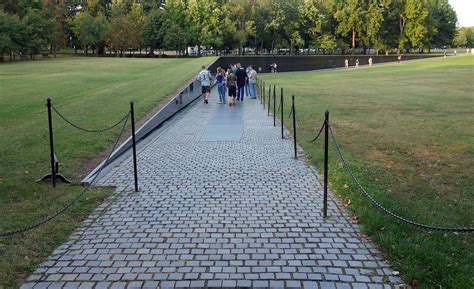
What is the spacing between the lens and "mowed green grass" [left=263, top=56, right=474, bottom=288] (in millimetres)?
4969

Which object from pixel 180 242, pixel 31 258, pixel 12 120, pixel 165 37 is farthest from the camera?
pixel 165 37

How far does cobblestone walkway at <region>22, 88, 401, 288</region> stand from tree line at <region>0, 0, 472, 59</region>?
69131 millimetres

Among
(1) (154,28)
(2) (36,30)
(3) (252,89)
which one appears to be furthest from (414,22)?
(3) (252,89)

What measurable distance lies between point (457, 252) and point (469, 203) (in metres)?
2.02

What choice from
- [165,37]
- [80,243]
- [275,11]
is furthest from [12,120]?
[275,11]

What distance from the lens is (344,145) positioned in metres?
11.4

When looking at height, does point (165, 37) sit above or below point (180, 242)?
above

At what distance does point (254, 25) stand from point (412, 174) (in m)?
74.2

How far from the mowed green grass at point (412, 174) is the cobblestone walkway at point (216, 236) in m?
0.34

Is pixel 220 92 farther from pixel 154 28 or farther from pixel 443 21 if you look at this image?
pixel 443 21

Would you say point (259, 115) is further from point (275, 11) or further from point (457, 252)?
point (275, 11)

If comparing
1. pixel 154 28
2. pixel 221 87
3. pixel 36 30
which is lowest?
pixel 221 87

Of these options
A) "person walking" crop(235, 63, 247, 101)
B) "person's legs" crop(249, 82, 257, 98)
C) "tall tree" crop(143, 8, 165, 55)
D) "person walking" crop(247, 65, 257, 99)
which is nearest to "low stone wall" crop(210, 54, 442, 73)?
"tall tree" crop(143, 8, 165, 55)

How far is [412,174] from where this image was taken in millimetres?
8633
